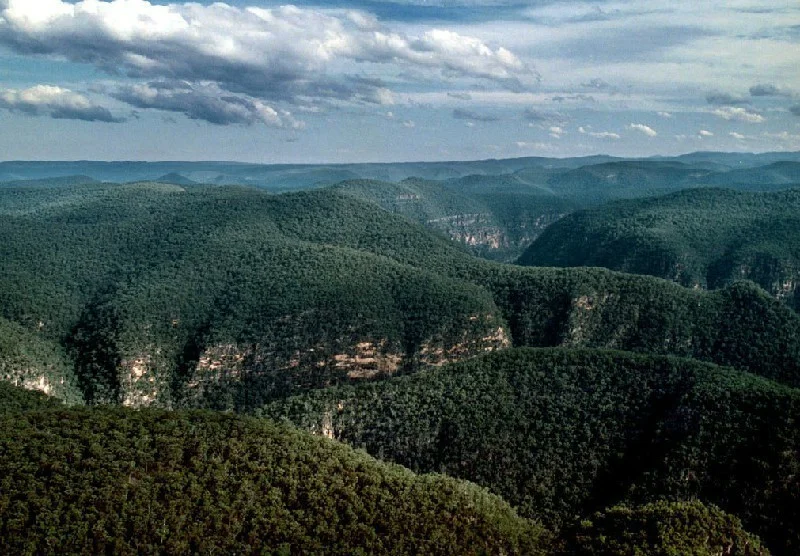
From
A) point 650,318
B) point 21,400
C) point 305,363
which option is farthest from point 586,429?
point 650,318

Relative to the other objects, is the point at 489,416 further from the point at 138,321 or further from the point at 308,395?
the point at 138,321

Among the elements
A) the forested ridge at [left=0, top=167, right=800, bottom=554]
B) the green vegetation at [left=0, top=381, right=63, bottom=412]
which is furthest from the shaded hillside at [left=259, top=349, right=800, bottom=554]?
the green vegetation at [left=0, top=381, right=63, bottom=412]

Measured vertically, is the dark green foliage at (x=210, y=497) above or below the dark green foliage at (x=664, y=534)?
above

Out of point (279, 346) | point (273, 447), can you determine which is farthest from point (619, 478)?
point (279, 346)

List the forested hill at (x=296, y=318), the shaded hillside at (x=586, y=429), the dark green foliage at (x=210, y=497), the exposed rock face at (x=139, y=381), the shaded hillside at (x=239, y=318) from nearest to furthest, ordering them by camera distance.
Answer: the dark green foliage at (x=210, y=497) < the shaded hillside at (x=586, y=429) < the exposed rock face at (x=139, y=381) < the forested hill at (x=296, y=318) < the shaded hillside at (x=239, y=318)

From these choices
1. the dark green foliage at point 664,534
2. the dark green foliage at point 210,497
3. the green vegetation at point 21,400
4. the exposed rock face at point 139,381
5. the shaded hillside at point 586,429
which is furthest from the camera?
the exposed rock face at point 139,381

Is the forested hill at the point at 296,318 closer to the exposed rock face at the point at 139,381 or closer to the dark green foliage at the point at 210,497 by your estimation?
the exposed rock face at the point at 139,381

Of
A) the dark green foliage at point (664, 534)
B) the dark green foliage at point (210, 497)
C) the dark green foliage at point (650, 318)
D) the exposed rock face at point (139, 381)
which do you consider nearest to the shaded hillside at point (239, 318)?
the exposed rock face at point (139, 381)
